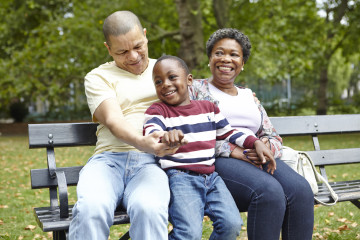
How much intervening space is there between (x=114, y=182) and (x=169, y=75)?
78 centimetres

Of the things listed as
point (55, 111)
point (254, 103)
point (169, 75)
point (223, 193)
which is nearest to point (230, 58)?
point (254, 103)

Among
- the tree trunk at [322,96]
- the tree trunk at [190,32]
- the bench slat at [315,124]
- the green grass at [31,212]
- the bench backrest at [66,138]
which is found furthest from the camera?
the tree trunk at [322,96]

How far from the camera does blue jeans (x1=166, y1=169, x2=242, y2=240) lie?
2.60 meters

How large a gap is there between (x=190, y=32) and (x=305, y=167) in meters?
9.83

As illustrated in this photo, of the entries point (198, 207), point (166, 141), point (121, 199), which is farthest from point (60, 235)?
point (166, 141)

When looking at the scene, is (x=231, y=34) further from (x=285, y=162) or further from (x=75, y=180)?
(x=75, y=180)

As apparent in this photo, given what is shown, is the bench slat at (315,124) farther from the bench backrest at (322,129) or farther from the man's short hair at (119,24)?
the man's short hair at (119,24)

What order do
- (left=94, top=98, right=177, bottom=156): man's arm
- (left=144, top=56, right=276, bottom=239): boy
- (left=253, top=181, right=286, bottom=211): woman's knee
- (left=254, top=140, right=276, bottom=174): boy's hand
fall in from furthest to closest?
(left=254, top=140, right=276, bottom=174): boy's hand, (left=253, top=181, right=286, bottom=211): woman's knee, (left=144, top=56, right=276, bottom=239): boy, (left=94, top=98, right=177, bottom=156): man's arm

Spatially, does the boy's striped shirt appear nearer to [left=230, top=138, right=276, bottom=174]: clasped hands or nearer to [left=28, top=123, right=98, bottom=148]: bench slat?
[left=230, top=138, right=276, bottom=174]: clasped hands

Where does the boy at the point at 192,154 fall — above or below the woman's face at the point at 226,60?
below

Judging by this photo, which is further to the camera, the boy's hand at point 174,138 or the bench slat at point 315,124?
the bench slat at point 315,124

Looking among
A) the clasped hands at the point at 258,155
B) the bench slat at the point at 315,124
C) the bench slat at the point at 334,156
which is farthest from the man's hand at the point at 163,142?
the bench slat at the point at 334,156

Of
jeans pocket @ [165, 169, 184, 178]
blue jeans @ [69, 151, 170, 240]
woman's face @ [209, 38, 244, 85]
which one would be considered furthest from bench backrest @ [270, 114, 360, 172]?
blue jeans @ [69, 151, 170, 240]

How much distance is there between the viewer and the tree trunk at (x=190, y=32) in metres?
12.6
